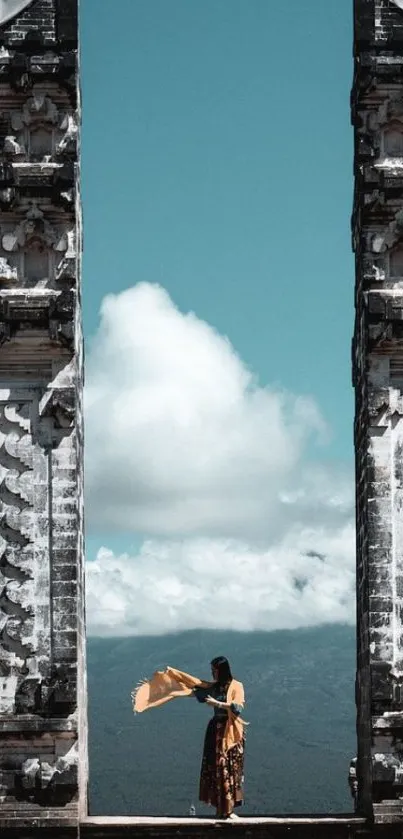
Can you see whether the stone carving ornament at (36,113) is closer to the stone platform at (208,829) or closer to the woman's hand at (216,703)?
the woman's hand at (216,703)

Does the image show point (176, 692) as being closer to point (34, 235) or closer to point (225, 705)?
point (225, 705)

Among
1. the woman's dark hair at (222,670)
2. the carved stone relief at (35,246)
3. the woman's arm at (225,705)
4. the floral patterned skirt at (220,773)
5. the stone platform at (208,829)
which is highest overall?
the carved stone relief at (35,246)

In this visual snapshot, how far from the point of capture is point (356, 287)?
21328 millimetres

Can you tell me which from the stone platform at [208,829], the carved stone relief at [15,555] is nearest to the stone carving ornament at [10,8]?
the carved stone relief at [15,555]

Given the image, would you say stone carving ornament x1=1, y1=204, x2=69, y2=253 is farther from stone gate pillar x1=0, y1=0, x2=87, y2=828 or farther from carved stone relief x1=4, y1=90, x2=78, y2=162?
carved stone relief x1=4, y1=90, x2=78, y2=162

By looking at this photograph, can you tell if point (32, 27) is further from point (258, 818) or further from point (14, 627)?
point (258, 818)

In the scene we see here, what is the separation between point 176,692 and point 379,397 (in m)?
4.15

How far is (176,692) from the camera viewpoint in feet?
64.9

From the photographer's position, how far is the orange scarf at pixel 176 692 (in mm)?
19703

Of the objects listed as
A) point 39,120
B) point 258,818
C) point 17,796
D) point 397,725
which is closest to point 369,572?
point 397,725

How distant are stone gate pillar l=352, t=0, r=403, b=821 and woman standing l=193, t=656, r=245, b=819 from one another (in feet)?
5.00

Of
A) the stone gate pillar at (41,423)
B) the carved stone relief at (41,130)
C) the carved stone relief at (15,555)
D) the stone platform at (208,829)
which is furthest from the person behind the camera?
the carved stone relief at (41,130)

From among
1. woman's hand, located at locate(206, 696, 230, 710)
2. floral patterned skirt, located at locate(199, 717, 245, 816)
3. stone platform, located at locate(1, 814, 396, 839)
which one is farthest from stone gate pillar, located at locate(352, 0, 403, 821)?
woman's hand, located at locate(206, 696, 230, 710)

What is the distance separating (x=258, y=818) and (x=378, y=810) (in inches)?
53.3
